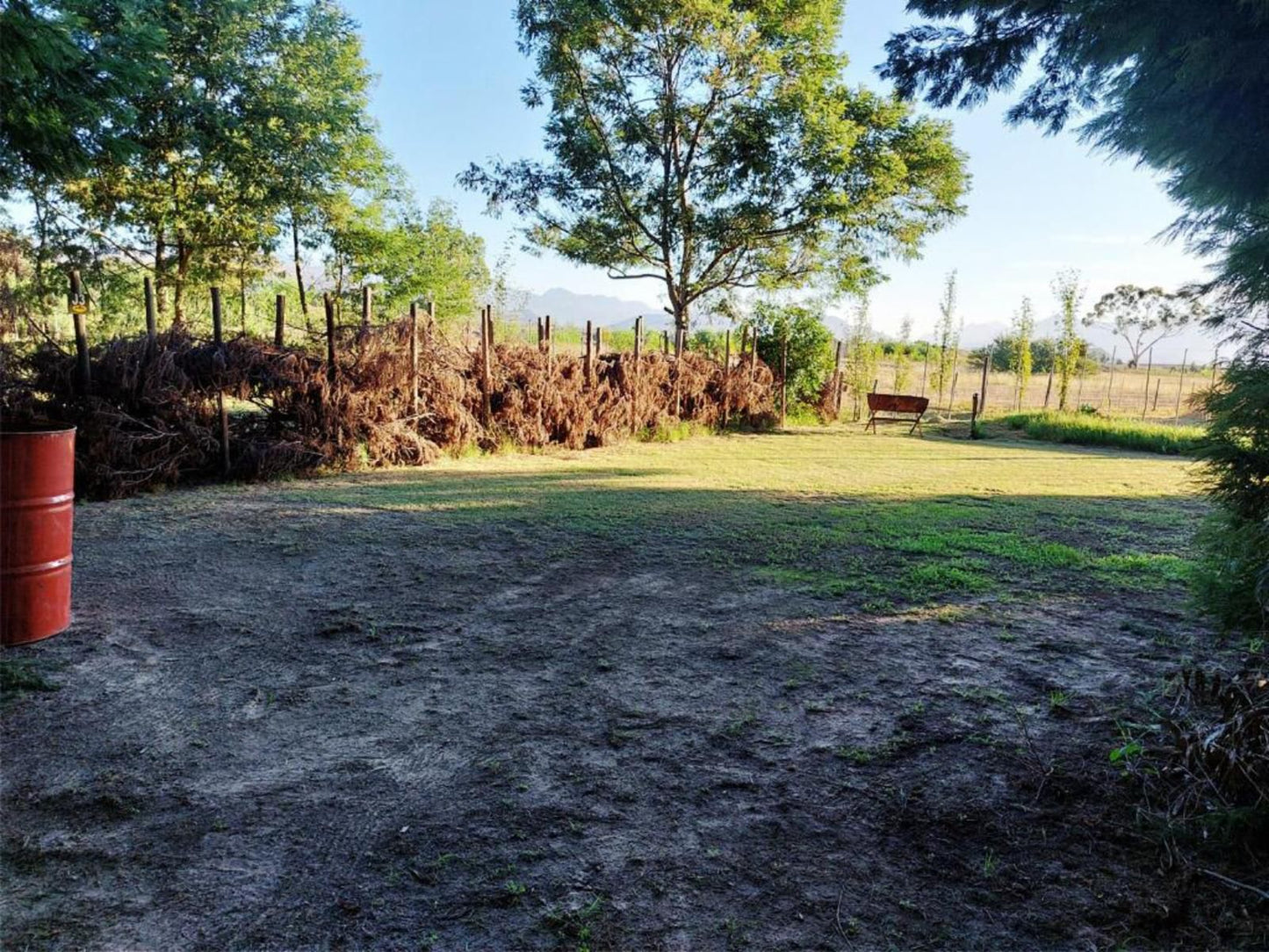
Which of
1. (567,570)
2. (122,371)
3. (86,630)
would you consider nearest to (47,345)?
(122,371)

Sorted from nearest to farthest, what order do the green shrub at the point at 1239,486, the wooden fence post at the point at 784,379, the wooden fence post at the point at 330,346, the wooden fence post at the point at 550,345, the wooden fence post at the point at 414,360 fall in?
the green shrub at the point at 1239,486 < the wooden fence post at the point at 330,346 < the wooden fence post at the point at 414,360 < the wooden fence post at the point at 550,345 < the wooden fence post at the point at 784,379

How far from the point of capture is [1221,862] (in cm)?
213

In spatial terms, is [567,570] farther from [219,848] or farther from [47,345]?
[47,345]

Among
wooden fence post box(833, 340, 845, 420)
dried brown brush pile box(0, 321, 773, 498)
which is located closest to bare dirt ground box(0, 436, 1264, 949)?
dried brown brush pile box(0, 321, 773, 498)

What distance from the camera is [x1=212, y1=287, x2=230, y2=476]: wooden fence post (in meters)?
8.35

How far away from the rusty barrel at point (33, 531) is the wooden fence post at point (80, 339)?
4125 mm

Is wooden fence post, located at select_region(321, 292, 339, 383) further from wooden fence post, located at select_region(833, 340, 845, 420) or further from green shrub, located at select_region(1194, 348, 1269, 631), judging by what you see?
wooden fence post, located at select_region(833, 340, 845, 420)

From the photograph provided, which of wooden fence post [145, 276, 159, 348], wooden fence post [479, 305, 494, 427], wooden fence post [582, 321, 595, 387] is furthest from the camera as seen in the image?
wooden fence post [582, 321, 595, 387]

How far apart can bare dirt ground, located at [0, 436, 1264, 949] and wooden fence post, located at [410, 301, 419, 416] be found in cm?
594

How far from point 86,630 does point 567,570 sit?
271cm

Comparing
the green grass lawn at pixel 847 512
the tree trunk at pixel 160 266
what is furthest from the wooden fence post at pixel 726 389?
the tree trunk at pixel 160 266

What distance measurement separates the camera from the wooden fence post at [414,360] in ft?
34.2

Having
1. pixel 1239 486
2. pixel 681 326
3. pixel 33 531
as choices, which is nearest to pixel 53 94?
pixel 33 531

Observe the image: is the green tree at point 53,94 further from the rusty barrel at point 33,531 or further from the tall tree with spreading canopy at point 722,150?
the tall tree with spreading canopy at point 722,150
